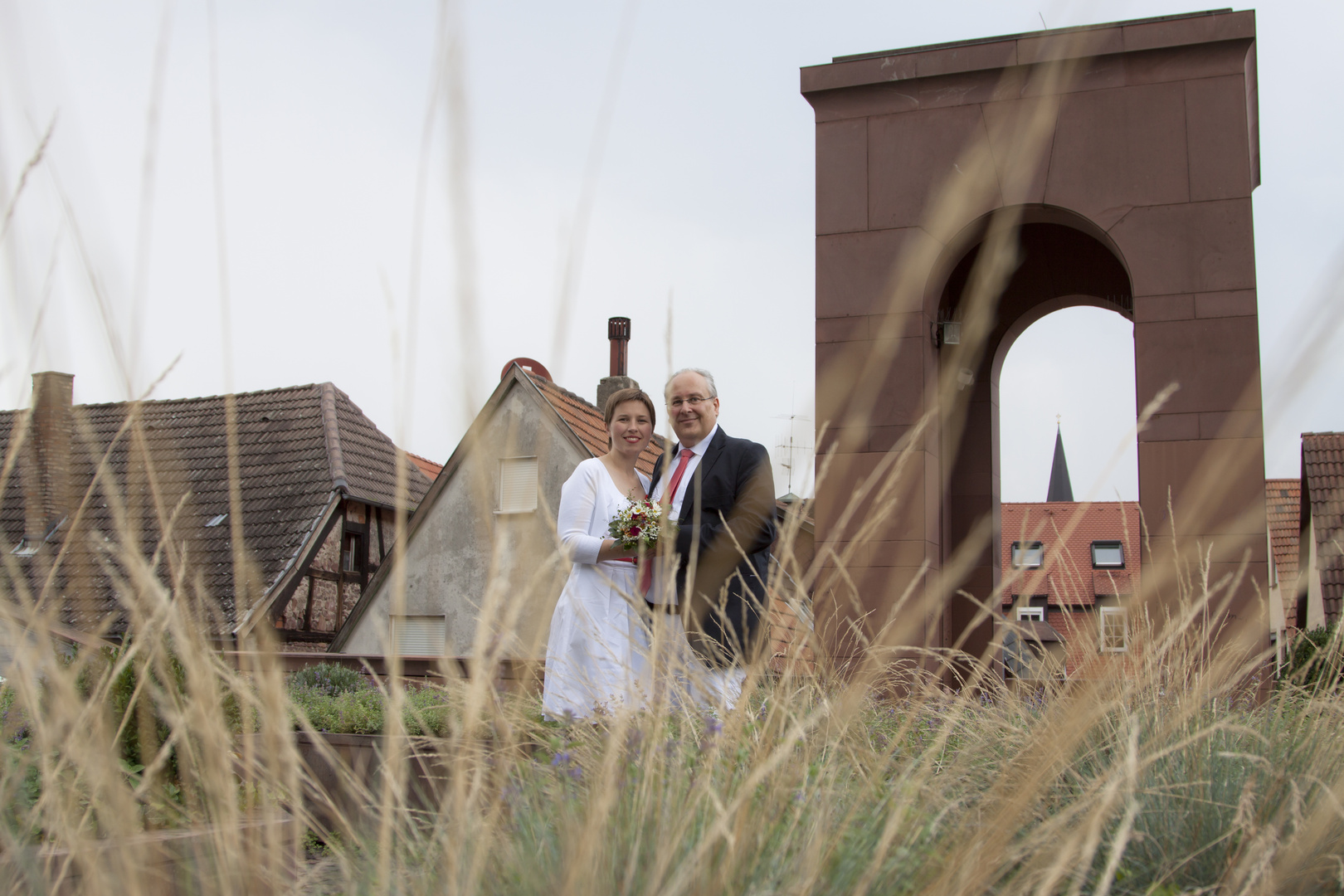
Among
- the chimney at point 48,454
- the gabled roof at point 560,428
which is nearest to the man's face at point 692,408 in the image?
the chimney at point 48,454

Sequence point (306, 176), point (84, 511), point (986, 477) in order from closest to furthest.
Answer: point (306, 176) → point (84, 511) → point (986, 477)

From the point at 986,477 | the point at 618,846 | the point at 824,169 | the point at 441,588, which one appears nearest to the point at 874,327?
the point at 824,169

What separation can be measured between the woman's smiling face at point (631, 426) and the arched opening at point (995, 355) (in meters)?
3.93

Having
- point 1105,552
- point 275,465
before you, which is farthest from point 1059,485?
point 275,465

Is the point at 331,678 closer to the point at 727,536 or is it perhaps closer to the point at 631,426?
the point at 631,426

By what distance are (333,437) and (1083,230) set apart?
15855 millimetres

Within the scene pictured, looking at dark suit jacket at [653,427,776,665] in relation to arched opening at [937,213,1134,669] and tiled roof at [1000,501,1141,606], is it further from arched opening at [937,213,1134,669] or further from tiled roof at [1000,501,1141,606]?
arched opening at [937,213,1134,669]

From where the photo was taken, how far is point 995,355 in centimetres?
793

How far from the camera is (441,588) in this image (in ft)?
57.0

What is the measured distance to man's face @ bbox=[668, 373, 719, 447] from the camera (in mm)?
3365

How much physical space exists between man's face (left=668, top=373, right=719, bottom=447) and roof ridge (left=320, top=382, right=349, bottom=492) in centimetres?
1606

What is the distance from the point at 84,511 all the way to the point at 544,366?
0.53 m

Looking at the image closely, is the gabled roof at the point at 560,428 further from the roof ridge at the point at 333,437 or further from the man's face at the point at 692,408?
the man's face at the point at 692,408

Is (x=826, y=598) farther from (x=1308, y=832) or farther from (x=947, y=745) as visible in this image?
(x=1308, y=832)
